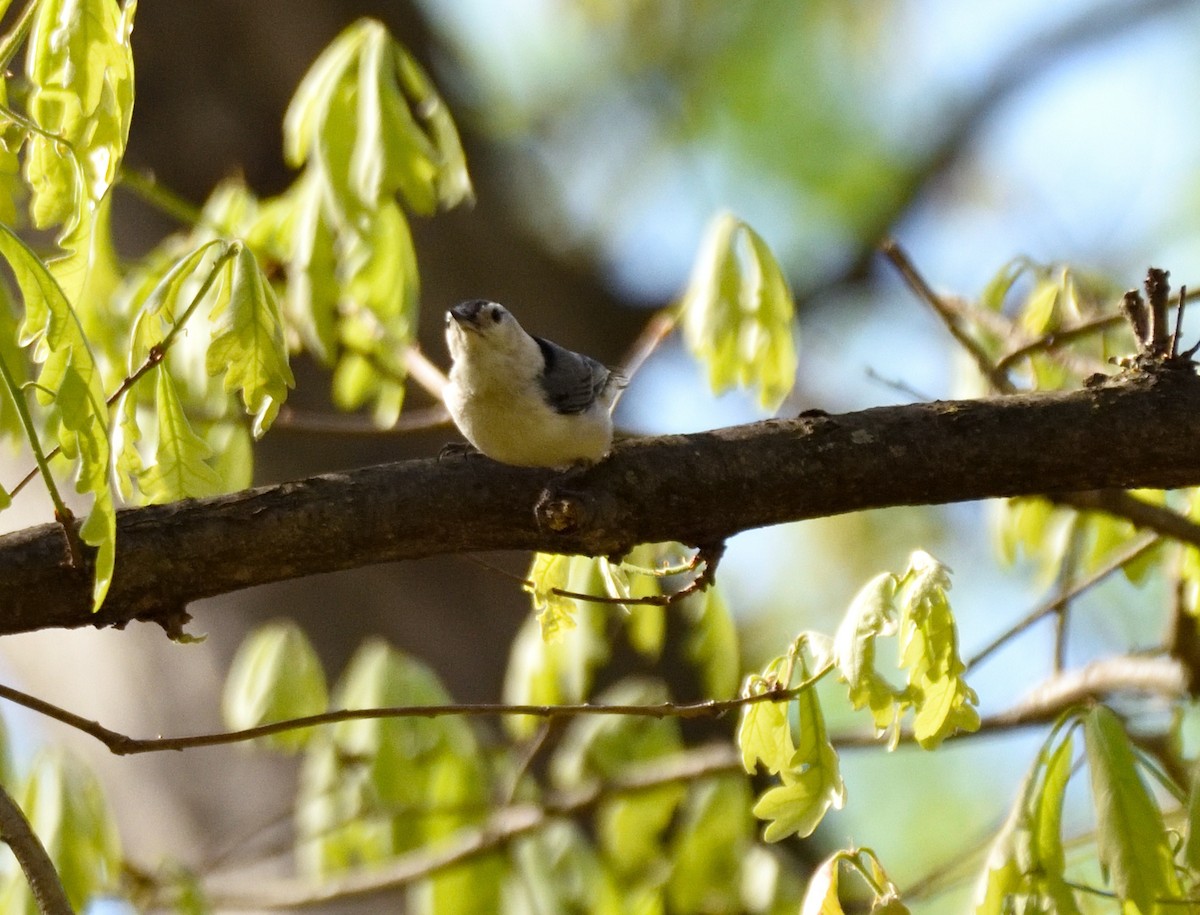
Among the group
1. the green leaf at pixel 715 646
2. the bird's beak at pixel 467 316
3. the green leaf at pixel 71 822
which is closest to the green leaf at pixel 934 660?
the green leaf at pixel 715 646

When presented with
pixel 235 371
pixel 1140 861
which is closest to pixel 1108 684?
pixel 1140 861

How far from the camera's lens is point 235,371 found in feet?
4.35

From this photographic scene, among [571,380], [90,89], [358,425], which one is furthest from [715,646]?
[90,89]

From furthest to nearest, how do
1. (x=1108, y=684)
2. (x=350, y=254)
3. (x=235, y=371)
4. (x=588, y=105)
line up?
(x=588, y=105)
(x=1108, y=684)
(x=350, y=254)
(x=235, y=371)

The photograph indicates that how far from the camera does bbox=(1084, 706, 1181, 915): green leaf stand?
4.33ft

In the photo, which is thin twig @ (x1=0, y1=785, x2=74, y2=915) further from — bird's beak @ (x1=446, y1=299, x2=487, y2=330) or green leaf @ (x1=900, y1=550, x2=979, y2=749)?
bird's beak @ (x1=446, y1=299, x2=487, y2=330)

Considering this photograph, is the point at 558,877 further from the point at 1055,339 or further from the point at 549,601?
the point at 1055,339

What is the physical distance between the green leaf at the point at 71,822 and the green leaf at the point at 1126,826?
1464 millimetres

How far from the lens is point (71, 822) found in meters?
1.98

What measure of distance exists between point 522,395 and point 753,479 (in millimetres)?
471

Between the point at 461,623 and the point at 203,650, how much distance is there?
23.5 inches

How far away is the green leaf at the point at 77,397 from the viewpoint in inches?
39.0

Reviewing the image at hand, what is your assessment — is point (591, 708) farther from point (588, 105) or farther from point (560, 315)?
point (588, 105)

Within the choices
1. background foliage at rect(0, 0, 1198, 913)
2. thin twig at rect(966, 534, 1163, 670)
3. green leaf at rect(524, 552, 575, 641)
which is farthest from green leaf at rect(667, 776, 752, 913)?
green leaf at rect(524, 552, 575, 641)
